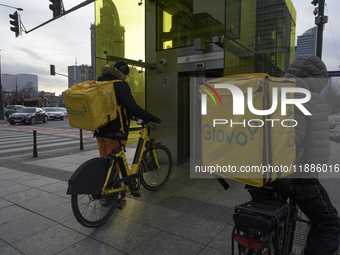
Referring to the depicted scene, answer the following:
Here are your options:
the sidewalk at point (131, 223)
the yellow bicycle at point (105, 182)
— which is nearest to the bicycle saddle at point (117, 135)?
A: the yellow bicycle at point (105, 182)

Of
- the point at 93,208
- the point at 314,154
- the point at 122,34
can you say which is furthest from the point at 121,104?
the point at 122,34

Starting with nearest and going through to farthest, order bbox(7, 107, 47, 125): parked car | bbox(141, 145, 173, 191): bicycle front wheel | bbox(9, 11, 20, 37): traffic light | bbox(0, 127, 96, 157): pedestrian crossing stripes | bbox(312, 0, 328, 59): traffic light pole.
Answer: bbox(141, 145, 173, 191): bicycle front wheel < bbox(312, 0, 328, 59): traffic light pole < bbox(0, 127, 96, 157): pedestrian crossing stripes < bbox(9, 11, 20, 37): traffic light < bbox(7, 107, 47, 125): parked car

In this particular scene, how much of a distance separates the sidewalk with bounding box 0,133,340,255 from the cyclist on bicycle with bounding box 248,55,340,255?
104cm

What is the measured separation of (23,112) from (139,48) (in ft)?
71.0

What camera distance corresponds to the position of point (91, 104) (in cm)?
323

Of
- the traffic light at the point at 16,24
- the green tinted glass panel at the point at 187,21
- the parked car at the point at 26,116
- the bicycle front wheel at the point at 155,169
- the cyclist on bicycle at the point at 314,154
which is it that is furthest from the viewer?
the parked car at the point at 26,116

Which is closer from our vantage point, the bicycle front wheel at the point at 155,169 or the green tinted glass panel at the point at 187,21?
the bicycle front wheel at the point at 155,169

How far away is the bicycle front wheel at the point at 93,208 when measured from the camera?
298 cm

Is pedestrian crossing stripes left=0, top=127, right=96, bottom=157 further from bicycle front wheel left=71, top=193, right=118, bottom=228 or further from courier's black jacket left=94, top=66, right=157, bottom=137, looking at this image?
bicycle front wheel left=71, top=193, right=118, bottom=228

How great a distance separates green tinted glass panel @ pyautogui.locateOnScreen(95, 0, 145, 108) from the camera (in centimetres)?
627

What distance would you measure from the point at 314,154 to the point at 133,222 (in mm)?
2368

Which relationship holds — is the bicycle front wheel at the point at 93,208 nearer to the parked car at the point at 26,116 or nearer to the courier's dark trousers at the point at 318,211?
the courier's dark trousers at the point at 318,211

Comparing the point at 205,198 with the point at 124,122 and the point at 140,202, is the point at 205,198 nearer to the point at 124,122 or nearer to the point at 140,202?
the point at 140,202

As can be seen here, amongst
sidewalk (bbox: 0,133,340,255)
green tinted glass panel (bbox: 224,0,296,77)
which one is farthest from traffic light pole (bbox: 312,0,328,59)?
sidewalk (bbox: 0,133,340,255)
